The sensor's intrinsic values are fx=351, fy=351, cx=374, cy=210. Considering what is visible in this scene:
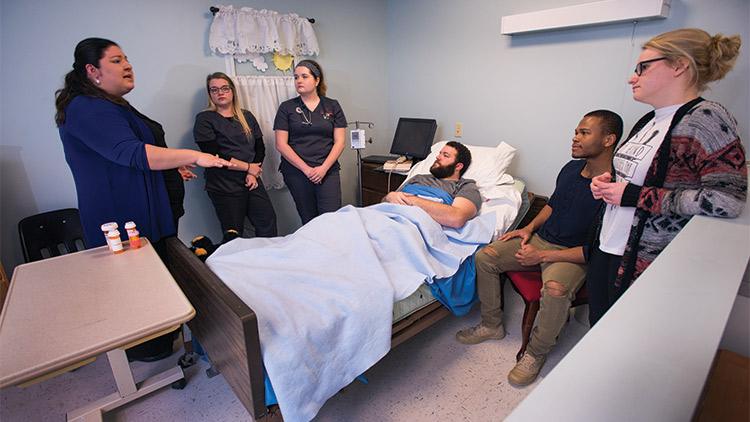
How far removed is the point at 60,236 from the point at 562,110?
3.12 meters

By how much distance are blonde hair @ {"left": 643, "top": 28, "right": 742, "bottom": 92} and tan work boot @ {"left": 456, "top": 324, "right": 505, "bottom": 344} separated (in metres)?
1.34

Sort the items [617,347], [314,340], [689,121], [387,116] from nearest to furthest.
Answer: [617,347], [689,121], [314,340], [387,116]

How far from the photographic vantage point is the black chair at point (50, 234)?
6.12 feet

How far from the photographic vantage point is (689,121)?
99 centimetres

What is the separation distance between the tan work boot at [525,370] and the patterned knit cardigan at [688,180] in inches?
27.8

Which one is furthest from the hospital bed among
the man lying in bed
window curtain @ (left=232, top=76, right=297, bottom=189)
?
window curtain @ (left=232, top=76, right=297, bottom=189)

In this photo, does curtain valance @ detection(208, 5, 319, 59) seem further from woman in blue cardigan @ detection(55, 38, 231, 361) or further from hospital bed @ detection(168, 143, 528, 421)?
hospital bed @ detection(168, 143, 528, 421)

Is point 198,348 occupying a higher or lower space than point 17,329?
lower

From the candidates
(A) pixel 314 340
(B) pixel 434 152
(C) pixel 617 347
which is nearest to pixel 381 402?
(A) pixel 314 340

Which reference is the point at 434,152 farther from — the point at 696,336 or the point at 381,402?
the point at 696,336

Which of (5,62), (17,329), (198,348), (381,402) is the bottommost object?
(381,402)

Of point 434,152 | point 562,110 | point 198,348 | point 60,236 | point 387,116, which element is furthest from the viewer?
point 387,116

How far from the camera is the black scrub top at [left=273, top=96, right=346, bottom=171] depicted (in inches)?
97.3

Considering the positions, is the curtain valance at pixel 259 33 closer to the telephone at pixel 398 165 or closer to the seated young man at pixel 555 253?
the telephone at pixel 398 165
